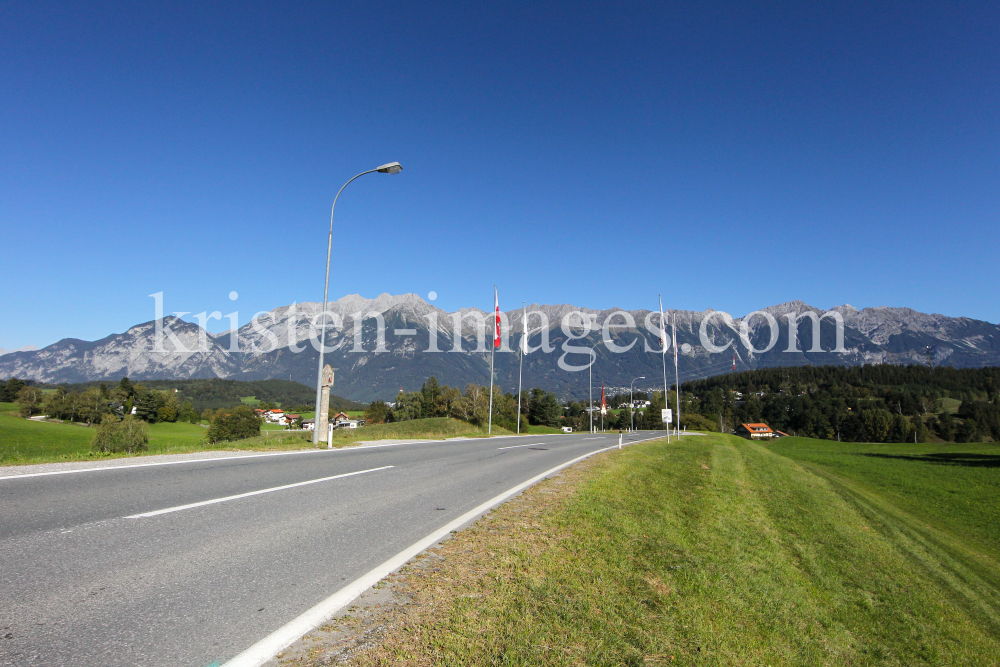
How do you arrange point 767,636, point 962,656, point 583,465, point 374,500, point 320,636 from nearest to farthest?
point 320,636, point 767,636, point 962,656, point 374,500, point 583,465

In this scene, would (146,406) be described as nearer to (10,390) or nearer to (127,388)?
(127,388)

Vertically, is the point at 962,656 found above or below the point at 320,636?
below

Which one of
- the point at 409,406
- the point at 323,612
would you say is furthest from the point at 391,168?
the point at 409,406

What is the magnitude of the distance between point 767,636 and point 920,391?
8654 inches

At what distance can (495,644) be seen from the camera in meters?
3.25

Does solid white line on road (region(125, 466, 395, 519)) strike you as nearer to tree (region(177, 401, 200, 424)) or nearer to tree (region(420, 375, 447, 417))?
tree (region(420, 375, 447, 417))

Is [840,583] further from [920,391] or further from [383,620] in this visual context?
[920,391]

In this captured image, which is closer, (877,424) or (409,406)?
(409,406)

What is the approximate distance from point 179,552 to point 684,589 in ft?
15.5

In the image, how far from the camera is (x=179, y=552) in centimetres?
466

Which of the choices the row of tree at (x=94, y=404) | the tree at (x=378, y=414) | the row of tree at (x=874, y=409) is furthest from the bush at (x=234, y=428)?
the row of tree at (x=874, y=409)

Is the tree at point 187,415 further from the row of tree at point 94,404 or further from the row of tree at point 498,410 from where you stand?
the row of tree at point 498,410

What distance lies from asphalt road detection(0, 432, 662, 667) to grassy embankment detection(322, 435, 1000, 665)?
0.96m

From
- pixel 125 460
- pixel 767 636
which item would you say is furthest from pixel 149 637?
pixel 125 460
